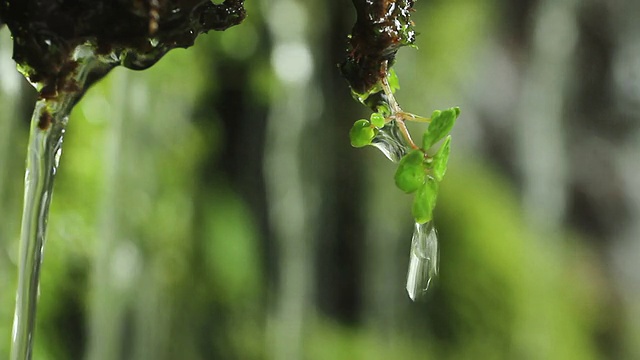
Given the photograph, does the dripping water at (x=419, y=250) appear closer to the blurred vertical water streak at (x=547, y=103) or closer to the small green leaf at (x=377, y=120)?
the small green leaf at (x=377, y=120)

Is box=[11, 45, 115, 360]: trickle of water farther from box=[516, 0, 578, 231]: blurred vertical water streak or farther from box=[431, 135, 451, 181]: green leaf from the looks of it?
box=[516, 0, 578, 231]: blurred vertical water streak

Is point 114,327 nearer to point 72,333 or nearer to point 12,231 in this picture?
point 72,333

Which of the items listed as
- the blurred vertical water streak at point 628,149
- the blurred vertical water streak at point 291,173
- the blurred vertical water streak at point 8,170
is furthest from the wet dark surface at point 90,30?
the blurred vertical water streak at point 628,149

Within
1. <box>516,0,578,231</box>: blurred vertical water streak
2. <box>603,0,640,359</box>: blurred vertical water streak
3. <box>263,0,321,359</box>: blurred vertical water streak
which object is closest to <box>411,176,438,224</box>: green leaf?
<box>263,0,321,359</box>: blurred vertical water streak

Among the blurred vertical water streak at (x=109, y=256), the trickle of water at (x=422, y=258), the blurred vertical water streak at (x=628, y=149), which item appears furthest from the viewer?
the blurred vertical water streak at (x=628, y=149)

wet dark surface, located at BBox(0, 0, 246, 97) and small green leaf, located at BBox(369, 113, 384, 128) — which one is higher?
wet dark surface, located at BBox(0, 0, 246, 97)

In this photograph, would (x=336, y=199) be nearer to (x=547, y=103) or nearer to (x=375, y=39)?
(x=547, y=103)

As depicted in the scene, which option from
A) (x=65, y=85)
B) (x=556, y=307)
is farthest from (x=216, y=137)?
(x=65, y=85)

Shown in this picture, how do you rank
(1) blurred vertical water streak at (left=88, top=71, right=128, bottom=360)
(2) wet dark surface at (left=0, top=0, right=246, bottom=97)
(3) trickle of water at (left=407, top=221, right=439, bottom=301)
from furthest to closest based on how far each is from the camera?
1. (1) blurred vertical water streak at (left=88, top=71, right=128, bottom=360)
2. (3) trickle of water at (left=407, top=221, right=439, bottom=301)
3. (2) wet dark surface at (left=0, top=0, right=246, bottom=97)

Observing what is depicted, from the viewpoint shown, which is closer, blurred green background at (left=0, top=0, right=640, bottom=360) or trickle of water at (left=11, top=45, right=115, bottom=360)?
trickle of water at (left=11, top=45, right=115, bottom=360)
